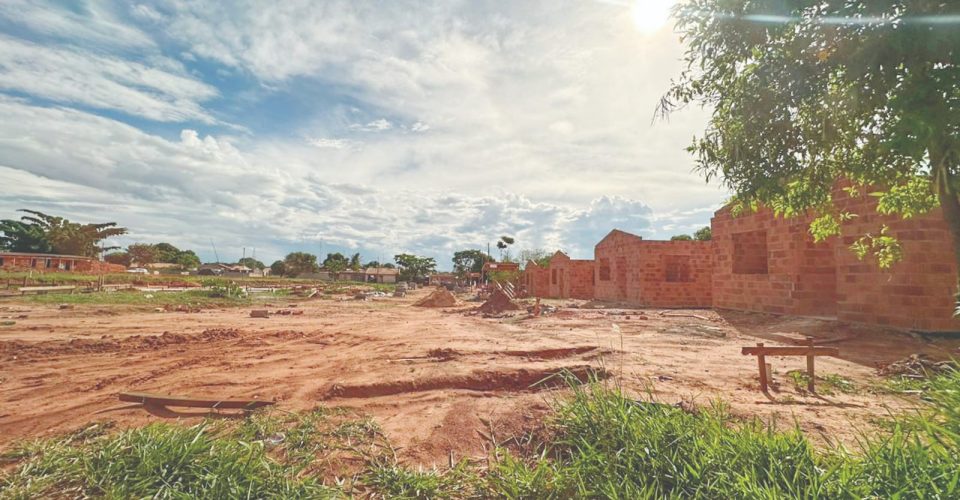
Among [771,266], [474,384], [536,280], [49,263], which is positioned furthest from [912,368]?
[49,263]

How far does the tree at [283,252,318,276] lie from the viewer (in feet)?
234

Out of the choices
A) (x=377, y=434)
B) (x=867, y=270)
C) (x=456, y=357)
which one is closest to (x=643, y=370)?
(x=456, y=357)

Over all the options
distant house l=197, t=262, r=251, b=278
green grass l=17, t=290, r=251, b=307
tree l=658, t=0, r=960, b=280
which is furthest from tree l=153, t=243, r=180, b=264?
tree l=658, t=0, r=960, b=280

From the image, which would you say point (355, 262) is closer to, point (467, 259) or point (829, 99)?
point (467, 259)

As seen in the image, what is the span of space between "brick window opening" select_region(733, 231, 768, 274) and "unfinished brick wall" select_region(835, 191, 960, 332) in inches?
148

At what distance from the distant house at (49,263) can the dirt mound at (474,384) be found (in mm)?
47809

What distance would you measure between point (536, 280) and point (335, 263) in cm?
4937

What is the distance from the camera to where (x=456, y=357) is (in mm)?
5961

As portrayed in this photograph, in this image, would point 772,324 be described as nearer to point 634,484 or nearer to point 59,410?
point 634,484

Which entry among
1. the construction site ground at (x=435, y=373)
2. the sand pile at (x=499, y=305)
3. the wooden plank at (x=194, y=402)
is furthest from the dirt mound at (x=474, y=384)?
the sand pile at (x=499, y=305)

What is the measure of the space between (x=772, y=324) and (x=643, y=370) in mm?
7454

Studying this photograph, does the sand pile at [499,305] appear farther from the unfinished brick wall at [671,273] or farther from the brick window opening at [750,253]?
the brick window opening at [750,253]

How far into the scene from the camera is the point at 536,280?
105ft

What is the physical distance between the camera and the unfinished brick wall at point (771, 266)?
1051cm
